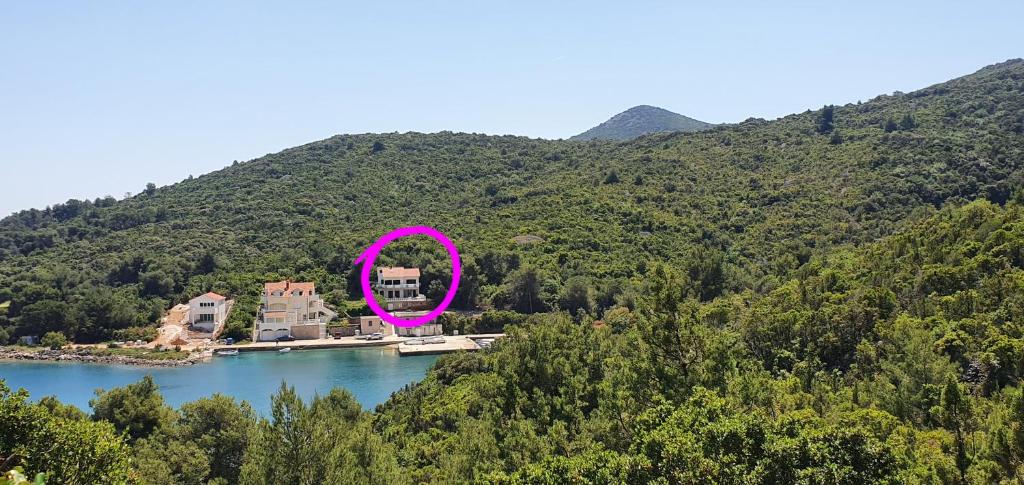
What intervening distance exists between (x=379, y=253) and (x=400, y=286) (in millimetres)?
4490

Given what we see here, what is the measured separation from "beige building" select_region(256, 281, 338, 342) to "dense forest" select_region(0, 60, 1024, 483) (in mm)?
1446

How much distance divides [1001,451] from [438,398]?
14308 mm

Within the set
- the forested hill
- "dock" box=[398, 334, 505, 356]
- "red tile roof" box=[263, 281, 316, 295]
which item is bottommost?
"dock" box=[398, 334, 505, 356]

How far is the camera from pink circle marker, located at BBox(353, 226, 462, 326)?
128ft

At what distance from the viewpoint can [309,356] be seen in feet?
111

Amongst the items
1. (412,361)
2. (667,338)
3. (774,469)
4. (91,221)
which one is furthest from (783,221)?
(91,221)

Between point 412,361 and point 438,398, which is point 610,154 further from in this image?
point 438,398

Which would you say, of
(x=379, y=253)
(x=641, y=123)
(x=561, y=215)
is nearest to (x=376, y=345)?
(x=379, y=253)

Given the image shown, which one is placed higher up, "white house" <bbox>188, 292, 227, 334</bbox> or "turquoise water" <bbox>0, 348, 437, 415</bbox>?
"white house" <bbox>188, 292, 227, 334</bbox>

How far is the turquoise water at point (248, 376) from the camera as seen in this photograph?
85.1ft

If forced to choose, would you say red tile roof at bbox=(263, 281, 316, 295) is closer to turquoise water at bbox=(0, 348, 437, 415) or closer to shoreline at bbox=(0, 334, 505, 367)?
shoreline at bbox=(0, 334, 505, 367)

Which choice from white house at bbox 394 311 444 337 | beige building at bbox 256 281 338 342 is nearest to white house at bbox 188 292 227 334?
beige building at bbox 256 281 338 342

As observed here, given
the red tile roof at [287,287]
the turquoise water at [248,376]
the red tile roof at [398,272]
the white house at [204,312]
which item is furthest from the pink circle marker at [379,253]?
the white house at [204,312]

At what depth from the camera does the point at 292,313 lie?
37.7m
